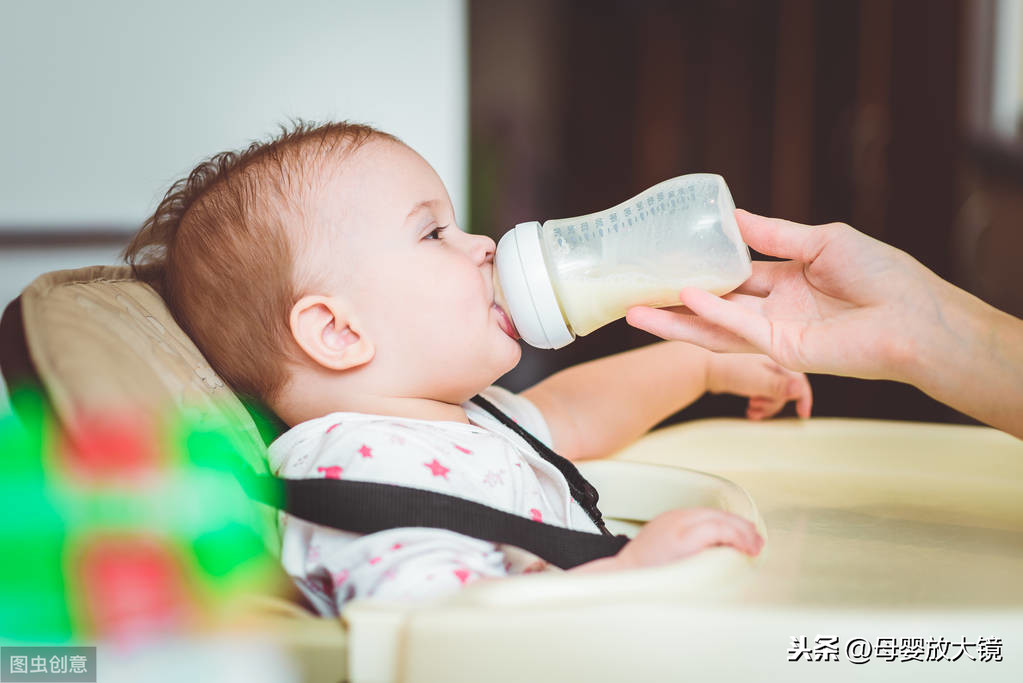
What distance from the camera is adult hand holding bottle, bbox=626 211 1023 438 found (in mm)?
697

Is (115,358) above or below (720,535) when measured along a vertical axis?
above

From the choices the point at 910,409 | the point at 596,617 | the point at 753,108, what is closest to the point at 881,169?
the point at 753,108

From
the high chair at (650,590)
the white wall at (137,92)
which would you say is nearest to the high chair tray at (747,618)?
the high chair at (650,590)

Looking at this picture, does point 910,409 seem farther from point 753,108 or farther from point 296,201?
point 296,201

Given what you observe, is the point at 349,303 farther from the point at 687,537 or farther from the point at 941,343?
the point at 941,343

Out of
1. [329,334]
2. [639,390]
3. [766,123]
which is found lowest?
[639,390]

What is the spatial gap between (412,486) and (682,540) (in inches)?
7.4

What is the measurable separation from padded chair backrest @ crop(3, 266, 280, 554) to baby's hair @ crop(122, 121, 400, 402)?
0.13 ft

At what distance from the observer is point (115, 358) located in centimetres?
60

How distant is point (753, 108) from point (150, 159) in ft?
5.76

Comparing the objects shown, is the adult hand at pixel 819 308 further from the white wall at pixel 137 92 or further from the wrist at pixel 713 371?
the white wall at pixel 137 92

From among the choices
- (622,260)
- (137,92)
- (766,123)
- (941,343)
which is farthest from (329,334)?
(766,123)

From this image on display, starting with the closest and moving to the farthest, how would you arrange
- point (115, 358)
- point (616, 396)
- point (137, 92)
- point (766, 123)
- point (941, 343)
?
point (115, 358)
point (941, 343)
point (616, 396)
point (137, 92)
point (766, 123)

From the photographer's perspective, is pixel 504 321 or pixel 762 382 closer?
pixel 504 321
